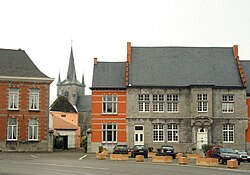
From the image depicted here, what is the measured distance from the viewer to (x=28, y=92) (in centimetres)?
4888

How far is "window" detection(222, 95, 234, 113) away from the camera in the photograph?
4962cm

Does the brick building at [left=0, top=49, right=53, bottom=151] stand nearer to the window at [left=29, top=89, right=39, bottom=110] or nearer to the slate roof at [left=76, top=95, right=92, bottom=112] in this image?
the window at [left=29, top=89, right=39, bottom=110]

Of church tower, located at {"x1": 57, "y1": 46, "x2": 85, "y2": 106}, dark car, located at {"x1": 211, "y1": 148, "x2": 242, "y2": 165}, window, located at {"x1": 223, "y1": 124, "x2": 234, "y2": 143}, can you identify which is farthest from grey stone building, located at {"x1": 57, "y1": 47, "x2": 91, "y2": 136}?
dark car, located at {"x1": 211, "y1": 148, "x2": 242, "y2": 165}

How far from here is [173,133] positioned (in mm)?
49406

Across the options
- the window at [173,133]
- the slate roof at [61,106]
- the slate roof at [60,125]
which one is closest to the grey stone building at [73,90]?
the slate roof at [61,106]

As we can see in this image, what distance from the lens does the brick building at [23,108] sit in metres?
47.9

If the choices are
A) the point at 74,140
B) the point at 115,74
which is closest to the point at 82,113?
the point at 74,140

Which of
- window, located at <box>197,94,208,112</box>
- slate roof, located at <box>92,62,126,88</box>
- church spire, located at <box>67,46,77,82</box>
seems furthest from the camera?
church spire, located at <box>67,46,77,82</box>

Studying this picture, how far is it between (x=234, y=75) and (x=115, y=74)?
13749 millimetres

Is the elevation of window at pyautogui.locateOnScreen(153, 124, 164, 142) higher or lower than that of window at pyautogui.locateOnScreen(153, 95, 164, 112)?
lower

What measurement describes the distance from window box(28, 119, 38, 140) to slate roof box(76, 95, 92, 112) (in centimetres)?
7185

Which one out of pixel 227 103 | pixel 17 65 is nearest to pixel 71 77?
pixel 17 65

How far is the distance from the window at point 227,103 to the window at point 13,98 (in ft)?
75.2

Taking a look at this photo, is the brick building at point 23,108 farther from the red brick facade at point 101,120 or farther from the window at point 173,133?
the window at point 173,133
